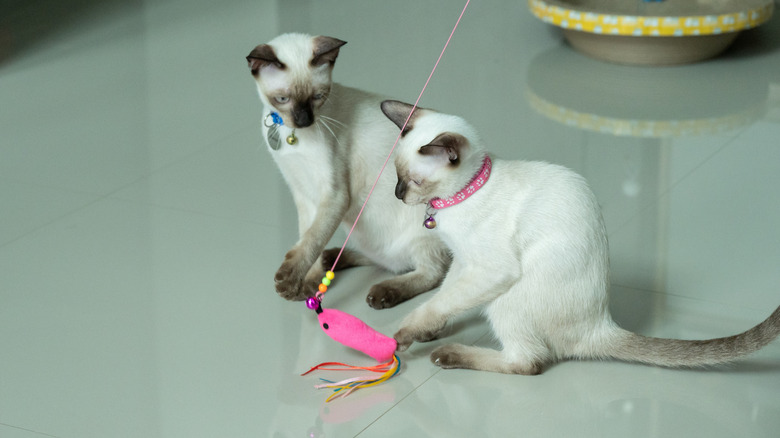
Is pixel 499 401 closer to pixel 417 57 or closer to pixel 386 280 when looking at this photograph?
pixel 386 280

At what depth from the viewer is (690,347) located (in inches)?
81.0

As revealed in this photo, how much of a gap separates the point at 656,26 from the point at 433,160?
87.4 inches

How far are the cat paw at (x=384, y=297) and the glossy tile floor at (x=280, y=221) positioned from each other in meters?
0.03

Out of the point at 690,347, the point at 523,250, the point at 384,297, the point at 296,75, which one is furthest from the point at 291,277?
the point at 690,347

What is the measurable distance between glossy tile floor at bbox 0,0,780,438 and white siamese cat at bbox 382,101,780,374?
3.7 inches

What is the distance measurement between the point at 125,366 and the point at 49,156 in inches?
58.3

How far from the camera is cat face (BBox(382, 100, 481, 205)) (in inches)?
79.0

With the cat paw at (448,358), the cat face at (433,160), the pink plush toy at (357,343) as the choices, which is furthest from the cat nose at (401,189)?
the cat paw at (448,358)

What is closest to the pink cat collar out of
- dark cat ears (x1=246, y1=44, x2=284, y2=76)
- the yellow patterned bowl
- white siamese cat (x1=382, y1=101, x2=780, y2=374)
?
white siamese cat (x1=382, y1=101, x2=780, y2=374)

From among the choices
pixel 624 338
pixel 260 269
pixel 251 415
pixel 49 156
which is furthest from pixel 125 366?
pixel 49 156

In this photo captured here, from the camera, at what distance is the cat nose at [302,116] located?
7.39ft

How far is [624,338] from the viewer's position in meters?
2.12

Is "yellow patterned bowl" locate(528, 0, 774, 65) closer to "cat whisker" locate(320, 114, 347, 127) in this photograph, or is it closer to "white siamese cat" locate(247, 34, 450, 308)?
"white siamese cat" locate(247, 34, 450, 308)

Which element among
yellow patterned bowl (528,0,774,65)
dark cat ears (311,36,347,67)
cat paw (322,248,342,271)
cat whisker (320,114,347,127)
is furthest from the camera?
yellow patterned bowl (528,0,774,65)
